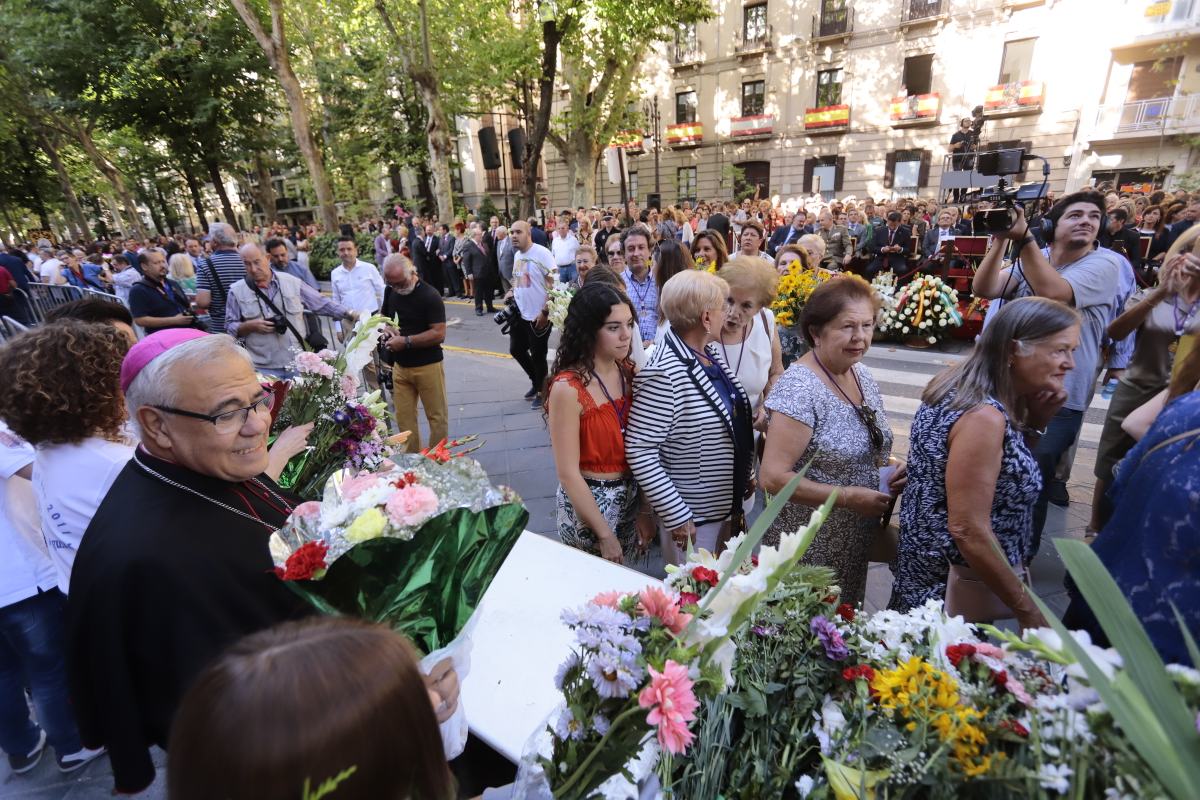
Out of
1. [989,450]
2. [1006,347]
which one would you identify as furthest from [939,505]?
[1006,347]

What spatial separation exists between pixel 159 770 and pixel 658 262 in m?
4.03

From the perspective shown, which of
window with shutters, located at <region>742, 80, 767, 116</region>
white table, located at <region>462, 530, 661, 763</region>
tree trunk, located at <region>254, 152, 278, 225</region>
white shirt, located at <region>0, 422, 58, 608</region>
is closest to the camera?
white table, located at <region>462, 530, 661, 763</region>

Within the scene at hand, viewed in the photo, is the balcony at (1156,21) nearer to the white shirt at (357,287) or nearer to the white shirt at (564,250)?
the white shirt at (564,250)

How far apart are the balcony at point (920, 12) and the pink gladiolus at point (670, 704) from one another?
91.3 ft

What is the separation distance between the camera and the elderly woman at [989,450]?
68.5 inches

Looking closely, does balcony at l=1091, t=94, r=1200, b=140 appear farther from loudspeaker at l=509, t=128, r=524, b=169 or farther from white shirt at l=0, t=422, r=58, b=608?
white shirt at l=0, t=422, r=58, b=608

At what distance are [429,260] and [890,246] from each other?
1040 cm

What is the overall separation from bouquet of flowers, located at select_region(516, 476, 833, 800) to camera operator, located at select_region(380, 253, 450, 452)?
3.90 metres

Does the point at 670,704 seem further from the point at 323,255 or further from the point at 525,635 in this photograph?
the point at 323,255

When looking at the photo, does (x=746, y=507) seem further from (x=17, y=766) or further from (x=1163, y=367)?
(x=17, y=766)

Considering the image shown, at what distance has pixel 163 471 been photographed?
4.62ft

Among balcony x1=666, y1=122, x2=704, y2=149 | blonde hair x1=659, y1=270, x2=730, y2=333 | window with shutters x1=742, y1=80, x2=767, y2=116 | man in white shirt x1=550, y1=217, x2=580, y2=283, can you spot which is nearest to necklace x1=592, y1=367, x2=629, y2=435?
blonde hair x1=659, y1=270, x2=730, y2=333

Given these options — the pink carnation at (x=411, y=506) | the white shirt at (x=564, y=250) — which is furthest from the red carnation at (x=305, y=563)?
the white shirt at (x=564, y=250)

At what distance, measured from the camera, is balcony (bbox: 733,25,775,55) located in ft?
81.8
